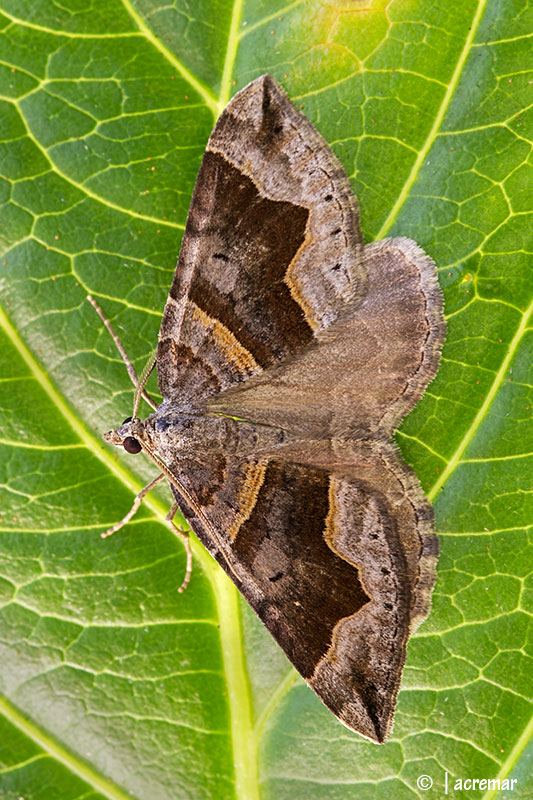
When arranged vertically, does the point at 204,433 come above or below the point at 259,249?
below

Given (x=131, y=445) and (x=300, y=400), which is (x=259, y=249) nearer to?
(x=300, y=400)

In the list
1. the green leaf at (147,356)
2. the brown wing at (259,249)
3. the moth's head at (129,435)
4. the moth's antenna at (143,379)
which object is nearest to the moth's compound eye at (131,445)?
the moth's head at (129,435)

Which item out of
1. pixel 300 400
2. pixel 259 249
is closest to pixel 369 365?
pixel 300 400

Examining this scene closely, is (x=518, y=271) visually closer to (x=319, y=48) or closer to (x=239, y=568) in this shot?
(x=319, y=48)

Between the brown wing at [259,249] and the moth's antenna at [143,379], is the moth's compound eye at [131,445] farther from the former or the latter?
the brown wing at [259,249]

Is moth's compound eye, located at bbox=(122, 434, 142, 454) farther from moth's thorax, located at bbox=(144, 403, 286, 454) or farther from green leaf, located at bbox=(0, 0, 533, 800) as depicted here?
green leaf, located at bbox=(0, 0, 533, 800)

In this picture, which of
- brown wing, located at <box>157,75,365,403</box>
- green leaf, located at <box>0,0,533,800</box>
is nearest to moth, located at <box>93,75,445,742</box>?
brown wing, located at <box>157,75,365,403</box>
